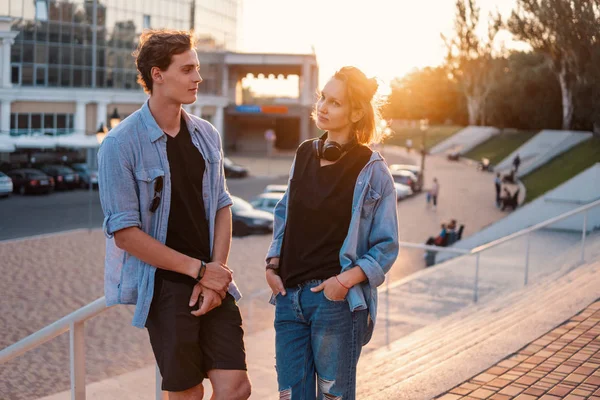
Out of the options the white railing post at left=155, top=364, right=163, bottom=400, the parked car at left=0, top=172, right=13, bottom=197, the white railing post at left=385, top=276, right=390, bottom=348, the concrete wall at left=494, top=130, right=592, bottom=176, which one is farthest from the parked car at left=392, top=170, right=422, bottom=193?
the white railing post at left=155, top=364, right=163, bottom=400

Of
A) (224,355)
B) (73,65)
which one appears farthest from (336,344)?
(73,65)

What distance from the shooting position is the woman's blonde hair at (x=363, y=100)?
119 inches

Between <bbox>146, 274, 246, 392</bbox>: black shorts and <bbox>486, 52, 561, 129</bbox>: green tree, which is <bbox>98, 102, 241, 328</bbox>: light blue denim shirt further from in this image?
<bbox>486, 52, 561, 129</bbox>: green tree

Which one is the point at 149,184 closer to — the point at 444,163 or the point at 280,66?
the point at 444,163

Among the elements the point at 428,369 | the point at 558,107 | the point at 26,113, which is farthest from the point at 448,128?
the point at 428,369

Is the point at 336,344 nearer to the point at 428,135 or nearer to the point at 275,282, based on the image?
the point at 275,282

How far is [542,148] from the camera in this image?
1695 inches

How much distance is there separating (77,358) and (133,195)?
40.3 inches

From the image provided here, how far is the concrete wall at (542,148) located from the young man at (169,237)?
37.2 m

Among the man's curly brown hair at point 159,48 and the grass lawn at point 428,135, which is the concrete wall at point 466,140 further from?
the man's curly brown hair at point 159,48

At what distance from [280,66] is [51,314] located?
46656 mm

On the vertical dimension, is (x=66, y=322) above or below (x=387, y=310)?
above

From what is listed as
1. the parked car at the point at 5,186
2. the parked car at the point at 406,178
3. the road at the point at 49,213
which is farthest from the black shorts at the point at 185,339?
the parked car at the point at 406,178

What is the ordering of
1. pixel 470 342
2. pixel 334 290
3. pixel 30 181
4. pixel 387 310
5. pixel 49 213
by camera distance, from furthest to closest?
1. pixel 30 181
2. pixel 49 213
3. pixel 387 310
4. pixel 470 342
5. pixel 334 290
